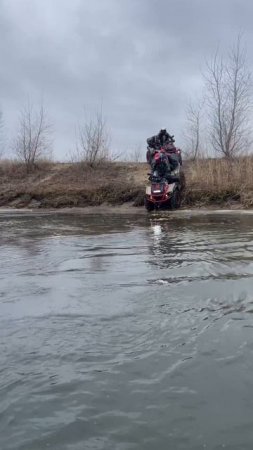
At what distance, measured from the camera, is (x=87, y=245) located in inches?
359

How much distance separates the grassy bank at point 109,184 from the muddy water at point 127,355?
12.1 metres

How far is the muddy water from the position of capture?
8.54 ft

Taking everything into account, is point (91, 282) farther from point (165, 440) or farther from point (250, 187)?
point (250, 187)

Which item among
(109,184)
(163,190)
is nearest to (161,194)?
(163,190)

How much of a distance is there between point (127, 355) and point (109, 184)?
61.0ft

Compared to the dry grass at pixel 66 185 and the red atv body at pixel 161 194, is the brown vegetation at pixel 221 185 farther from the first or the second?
the dry grass at pixel 66 185

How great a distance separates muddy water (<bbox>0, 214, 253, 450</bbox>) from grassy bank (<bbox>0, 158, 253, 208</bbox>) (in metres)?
12.1

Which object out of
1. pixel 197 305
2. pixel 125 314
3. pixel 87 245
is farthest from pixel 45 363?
pixel 87 245

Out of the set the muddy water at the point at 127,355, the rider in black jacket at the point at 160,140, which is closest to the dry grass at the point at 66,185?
the rider in black jacket at the point at 160,140

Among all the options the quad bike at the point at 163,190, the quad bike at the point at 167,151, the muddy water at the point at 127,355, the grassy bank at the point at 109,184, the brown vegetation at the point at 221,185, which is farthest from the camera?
the grassy bank at the point at 109,184

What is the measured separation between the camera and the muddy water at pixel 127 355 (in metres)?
2.60

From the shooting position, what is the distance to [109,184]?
71.9 feet

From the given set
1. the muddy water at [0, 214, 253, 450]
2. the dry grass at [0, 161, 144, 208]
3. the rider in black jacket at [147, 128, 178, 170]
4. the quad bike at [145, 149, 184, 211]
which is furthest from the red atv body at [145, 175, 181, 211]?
the muddy water at [0, 214, 253, 450]

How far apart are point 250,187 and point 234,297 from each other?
14.2 metres
